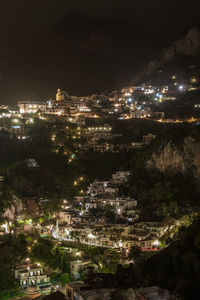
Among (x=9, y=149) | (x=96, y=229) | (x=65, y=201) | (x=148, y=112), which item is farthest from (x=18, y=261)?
(x=148, y=112)

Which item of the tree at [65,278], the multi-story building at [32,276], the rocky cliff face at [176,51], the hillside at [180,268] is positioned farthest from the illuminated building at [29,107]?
the hillside at [180,268]

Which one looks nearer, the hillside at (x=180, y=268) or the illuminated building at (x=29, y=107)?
the hillside at (x=180, y=268)

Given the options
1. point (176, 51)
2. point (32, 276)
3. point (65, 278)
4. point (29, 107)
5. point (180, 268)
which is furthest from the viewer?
point (176, 51)

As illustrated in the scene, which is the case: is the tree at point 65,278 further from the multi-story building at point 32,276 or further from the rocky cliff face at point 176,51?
the rocky cliff face at point 176,51

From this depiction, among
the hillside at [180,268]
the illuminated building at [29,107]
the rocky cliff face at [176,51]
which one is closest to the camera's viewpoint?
the hillside at [180,268]

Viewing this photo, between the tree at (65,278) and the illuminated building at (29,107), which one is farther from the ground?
the illuminated building at (29,107)

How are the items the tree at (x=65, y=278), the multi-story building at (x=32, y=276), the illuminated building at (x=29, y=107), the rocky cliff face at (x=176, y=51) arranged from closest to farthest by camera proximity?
the multi-story building at (x=32, y=276) → the tree at (x=65, y=278) → the illuminated building at (x=29, y=107) → the rocky cliff face at (x=176, y=51)

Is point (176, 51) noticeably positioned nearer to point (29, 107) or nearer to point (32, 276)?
point (29, 107)

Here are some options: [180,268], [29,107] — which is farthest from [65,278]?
[29,107]
